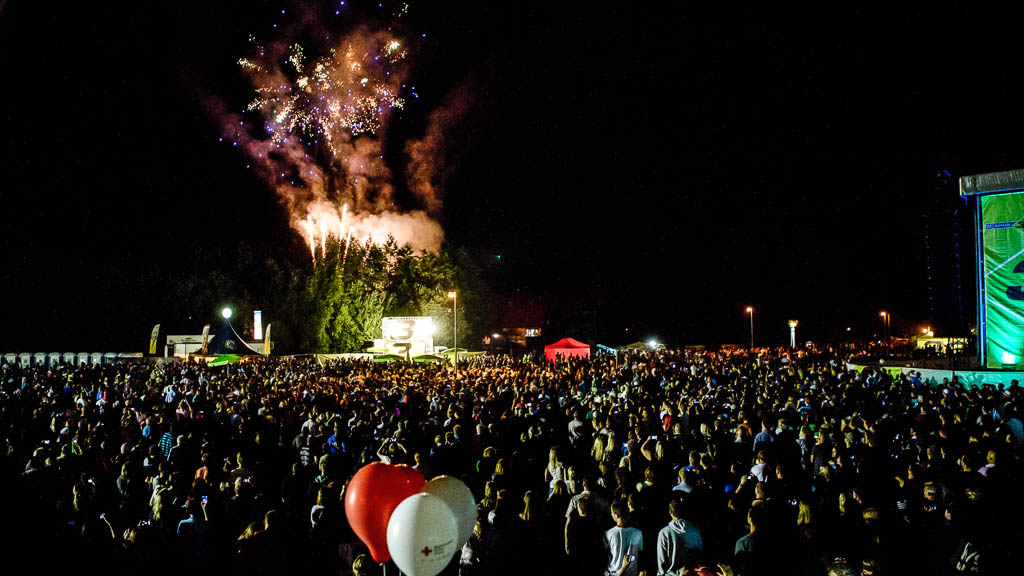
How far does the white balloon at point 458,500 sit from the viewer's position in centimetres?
421

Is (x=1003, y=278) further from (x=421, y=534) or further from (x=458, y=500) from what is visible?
(x=421, y=534)

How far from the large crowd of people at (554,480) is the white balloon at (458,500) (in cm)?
59

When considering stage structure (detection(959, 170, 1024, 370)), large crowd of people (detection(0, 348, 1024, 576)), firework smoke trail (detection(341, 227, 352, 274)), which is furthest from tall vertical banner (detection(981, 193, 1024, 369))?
firework smoke trail (detection(341, 227, 352, 274))

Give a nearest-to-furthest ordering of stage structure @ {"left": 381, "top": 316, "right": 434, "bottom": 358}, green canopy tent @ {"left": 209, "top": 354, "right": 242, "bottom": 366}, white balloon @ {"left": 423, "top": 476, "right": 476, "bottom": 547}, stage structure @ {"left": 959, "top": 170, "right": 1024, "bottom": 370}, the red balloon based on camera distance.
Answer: white balloon @ {"left": 423, "top": 476, "right": 476, "bottom": 547} → the red balloon → stage structure @ {"left": 959, "top": 170, "right": 1024, "bottom": 370} → green canopy tent @ {"left": 209, "top": 354, "right": 242, "bottom": 366} → stage structure @ {"left": 381, "top": 316, "right": 434, "bottom": 358}

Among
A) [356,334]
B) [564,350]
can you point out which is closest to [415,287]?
[356,334]

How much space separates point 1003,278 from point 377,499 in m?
21.8

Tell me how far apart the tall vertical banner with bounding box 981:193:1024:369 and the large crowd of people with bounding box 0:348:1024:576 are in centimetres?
858

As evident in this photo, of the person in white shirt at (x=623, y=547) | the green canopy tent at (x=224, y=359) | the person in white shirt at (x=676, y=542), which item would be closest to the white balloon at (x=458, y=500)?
the person in white shirt at (x=623, y=547)

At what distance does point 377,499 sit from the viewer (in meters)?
4.35

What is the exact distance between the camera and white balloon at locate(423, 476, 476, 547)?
13.8ft

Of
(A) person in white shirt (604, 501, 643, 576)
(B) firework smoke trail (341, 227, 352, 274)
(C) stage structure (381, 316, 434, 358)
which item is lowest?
(A) person in white shirt (604, 501, 643, 576)

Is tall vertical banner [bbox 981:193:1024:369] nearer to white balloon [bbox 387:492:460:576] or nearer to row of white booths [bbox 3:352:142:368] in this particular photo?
white balloon [bbox 387:492:460:576]

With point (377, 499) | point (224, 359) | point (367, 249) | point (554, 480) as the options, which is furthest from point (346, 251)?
point (377, 499)

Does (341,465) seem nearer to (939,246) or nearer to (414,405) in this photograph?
(414,405)
